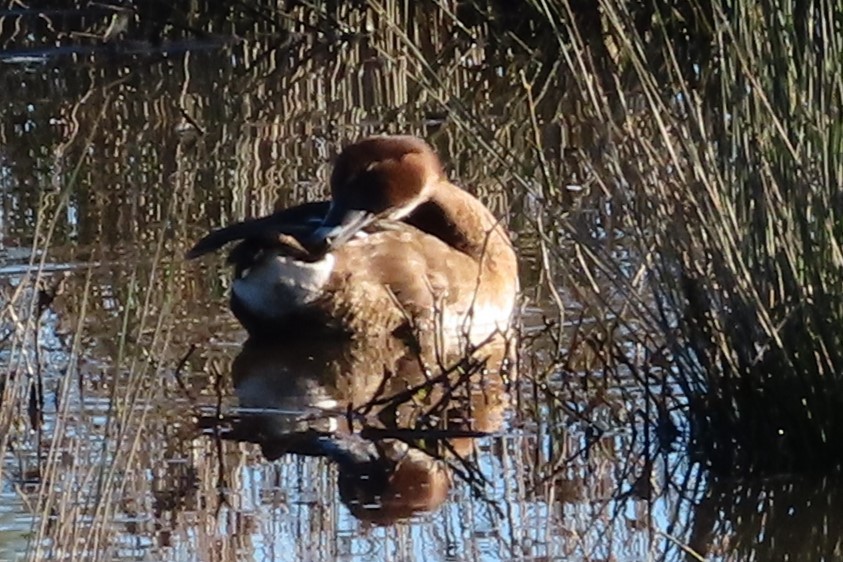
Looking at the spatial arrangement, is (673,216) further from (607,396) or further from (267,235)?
(267,235)

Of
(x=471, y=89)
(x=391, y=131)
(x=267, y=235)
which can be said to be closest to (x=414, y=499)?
(x=267, y=235)

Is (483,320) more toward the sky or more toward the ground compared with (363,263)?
more toward the ground

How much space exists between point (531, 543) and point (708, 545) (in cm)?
38

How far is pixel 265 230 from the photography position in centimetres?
712

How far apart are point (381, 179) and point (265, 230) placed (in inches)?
20.4

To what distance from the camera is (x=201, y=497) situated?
17.0 feet

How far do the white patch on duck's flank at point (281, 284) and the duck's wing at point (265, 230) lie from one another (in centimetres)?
9

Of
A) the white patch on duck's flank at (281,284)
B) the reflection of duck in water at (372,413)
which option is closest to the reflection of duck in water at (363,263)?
the white patch on duck's flank at (281,284)

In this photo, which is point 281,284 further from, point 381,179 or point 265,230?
point 381,179

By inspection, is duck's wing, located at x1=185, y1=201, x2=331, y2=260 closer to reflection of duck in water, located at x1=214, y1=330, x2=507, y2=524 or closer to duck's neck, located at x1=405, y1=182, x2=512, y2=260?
reflection of duck in water, located at x1=214, y1=330, x2=507, y2=524

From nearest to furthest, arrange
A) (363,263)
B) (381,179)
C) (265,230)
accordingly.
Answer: (265,230)
(363,263)
(381,179)

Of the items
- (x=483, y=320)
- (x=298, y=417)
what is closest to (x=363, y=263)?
(x=483, y=320)

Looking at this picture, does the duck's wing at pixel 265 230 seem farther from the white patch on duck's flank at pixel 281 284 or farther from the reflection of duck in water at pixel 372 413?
the reflection of duck in water at pixel 372 413

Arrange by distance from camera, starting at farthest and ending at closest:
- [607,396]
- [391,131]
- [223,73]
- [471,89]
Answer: [223,73] < [471,89] < [391,131] < [607,396]
